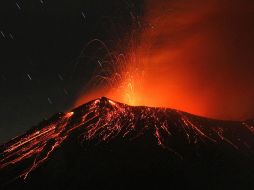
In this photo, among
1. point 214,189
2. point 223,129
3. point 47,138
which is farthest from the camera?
point 223,129

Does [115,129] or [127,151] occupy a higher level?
[115,129]

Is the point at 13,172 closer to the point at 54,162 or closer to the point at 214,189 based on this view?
the point at 54,162

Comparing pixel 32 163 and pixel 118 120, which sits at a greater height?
pixel 118 120

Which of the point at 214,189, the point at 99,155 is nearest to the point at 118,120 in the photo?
the point at 99,155

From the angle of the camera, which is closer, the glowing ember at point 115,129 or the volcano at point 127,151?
the volcano at point 127,151

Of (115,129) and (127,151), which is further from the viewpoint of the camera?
(115,129)

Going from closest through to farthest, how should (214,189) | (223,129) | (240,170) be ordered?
(214,189)
(240,170)
(223,129)
